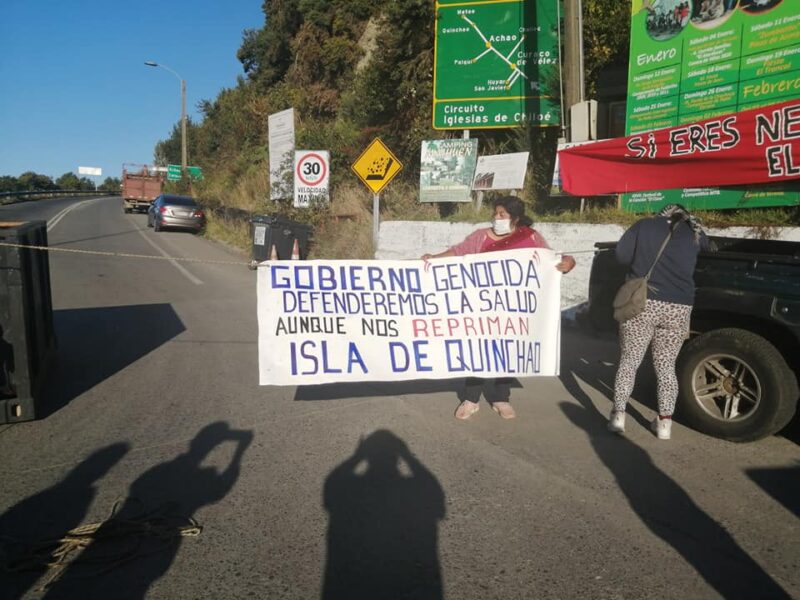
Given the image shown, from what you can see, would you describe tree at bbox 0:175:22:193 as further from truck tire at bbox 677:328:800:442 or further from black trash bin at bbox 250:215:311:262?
truck tire at bbox 677:328:800:442

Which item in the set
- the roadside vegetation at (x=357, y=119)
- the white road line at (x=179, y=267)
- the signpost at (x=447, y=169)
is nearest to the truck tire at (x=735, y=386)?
the roadside vegetation at (x=357, y=119)

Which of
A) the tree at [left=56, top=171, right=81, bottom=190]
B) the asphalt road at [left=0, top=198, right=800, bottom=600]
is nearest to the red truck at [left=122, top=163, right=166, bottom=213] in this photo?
the asphalt road at [left=0, top=198, right=800, bottom=600]

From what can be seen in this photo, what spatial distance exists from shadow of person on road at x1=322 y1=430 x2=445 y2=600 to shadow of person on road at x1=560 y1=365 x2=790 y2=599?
122 cm

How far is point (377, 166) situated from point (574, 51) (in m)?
4.23

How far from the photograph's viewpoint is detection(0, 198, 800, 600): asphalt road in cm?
296

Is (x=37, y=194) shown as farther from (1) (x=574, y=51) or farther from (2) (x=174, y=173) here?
(1) (x=574, y=51)

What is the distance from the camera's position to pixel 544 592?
2.87 metres

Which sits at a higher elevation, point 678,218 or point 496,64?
point 496,64

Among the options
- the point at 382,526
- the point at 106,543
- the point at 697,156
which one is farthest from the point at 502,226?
the point at 697,156

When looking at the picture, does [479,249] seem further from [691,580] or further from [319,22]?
[319,22]

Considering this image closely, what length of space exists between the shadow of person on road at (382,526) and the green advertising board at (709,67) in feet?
24.7

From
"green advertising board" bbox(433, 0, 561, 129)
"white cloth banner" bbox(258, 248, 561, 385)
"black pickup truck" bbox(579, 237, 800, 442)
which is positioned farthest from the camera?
"green advertising board" bbox(433, 0, 561, 129)

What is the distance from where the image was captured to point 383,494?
12.5 feet

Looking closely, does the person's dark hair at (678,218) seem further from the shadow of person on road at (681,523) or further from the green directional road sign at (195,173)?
the green directional road sign at (195,173)
